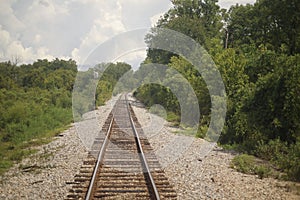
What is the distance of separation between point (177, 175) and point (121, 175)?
4.45ft

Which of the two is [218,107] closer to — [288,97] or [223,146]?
[223,146]

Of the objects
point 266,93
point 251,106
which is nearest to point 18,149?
point 251,106

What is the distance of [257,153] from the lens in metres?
10.2

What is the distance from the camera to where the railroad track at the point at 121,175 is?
244 inches

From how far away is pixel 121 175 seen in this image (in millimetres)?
7422

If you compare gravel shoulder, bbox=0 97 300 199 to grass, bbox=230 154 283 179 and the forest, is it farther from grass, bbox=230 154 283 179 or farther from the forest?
the forest

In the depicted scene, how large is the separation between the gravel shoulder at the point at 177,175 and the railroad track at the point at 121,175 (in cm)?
25

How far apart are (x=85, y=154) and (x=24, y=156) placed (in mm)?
1824

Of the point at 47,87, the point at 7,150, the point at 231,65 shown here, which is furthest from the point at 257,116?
the point at 47,87

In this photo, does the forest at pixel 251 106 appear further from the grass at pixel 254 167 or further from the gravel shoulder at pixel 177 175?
the gravel shoulder at pixel 177 175

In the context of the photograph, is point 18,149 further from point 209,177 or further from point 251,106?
point 251,106

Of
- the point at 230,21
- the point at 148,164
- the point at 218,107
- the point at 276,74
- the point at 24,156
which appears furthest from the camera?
the point at 230,21

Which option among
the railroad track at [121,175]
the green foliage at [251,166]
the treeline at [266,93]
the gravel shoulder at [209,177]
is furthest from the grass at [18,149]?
the treeline at [266,93]

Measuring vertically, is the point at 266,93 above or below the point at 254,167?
above
